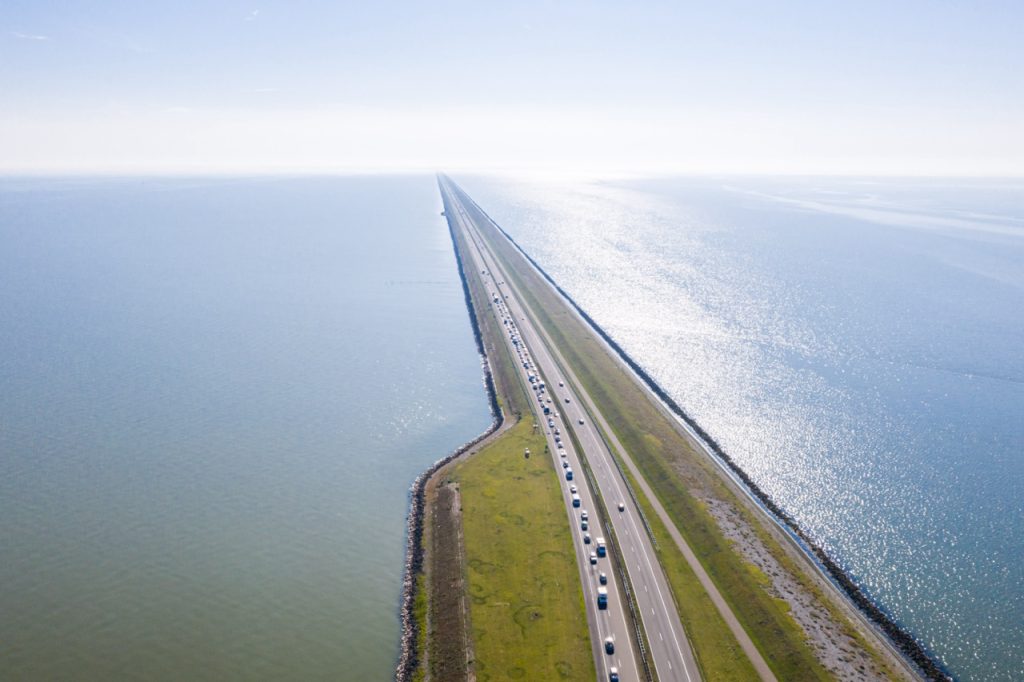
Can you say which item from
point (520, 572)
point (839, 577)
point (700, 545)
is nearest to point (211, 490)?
point (520, 572)

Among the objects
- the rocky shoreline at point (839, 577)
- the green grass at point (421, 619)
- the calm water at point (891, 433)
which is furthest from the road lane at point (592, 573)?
the calm water at point (891, 433)

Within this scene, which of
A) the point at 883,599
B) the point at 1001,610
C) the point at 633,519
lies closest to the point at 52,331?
the point at 633,519

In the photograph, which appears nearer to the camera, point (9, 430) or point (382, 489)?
point (382, 489)

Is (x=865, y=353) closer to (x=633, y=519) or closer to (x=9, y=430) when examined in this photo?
(x=633, y=519)

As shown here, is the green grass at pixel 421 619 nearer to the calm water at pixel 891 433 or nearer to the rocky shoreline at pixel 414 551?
the rocky shoreline at pixel 414 551

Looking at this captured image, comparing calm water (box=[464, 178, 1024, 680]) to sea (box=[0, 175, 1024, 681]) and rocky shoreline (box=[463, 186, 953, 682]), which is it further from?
rocky shoreline (box=[463, 186, 953, 682])

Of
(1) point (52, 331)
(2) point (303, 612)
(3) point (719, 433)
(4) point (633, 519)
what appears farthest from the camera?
(1) point (52, 331)
